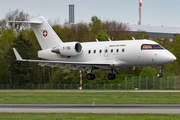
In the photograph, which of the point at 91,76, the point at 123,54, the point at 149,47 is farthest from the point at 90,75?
the point at 149,47

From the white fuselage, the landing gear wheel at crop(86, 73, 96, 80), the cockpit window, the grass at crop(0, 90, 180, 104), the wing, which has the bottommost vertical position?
the grass at crop(0, 90, 180, 104)

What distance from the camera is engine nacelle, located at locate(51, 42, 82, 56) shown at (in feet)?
190

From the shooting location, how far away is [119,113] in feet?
103

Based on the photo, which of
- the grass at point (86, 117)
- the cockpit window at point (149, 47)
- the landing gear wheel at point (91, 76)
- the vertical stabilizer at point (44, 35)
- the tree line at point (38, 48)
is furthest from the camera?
the tree line at point (38, 48)

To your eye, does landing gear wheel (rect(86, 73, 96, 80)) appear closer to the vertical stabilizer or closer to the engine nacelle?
the engine nacelle

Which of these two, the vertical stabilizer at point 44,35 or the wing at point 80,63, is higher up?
the vertical stabilizer at point 44,35

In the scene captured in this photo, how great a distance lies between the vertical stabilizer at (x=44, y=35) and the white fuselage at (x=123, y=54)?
186 cm

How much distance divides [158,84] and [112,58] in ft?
60.8

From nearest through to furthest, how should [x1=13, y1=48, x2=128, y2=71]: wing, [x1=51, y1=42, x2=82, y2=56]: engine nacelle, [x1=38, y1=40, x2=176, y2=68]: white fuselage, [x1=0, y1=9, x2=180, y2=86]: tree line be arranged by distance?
[x1=38, y1=40, x2=176, y2=68]: white fuselage, [x1=13, y1=48, x2=128, y2=71]: wing, [x1=51, y1=42, x2=82, y2=56]: engine nacelle, [x1=0, y1=9, x2=180, y2=86]: tree line

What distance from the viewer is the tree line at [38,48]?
86.1 metres

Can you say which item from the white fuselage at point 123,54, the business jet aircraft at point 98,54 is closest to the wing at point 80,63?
the business jet aircraft at point 98,54

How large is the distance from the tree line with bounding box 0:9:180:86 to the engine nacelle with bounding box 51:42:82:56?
24.1 metres

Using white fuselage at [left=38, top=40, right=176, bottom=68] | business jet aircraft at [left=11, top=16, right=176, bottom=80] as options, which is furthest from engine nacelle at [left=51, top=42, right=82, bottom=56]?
white fuselage at [left=38, top=40, right=176, bottom=68]

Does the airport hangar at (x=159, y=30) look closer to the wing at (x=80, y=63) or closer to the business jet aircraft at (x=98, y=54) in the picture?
the business jet aircraft at (x=98, y=54)
